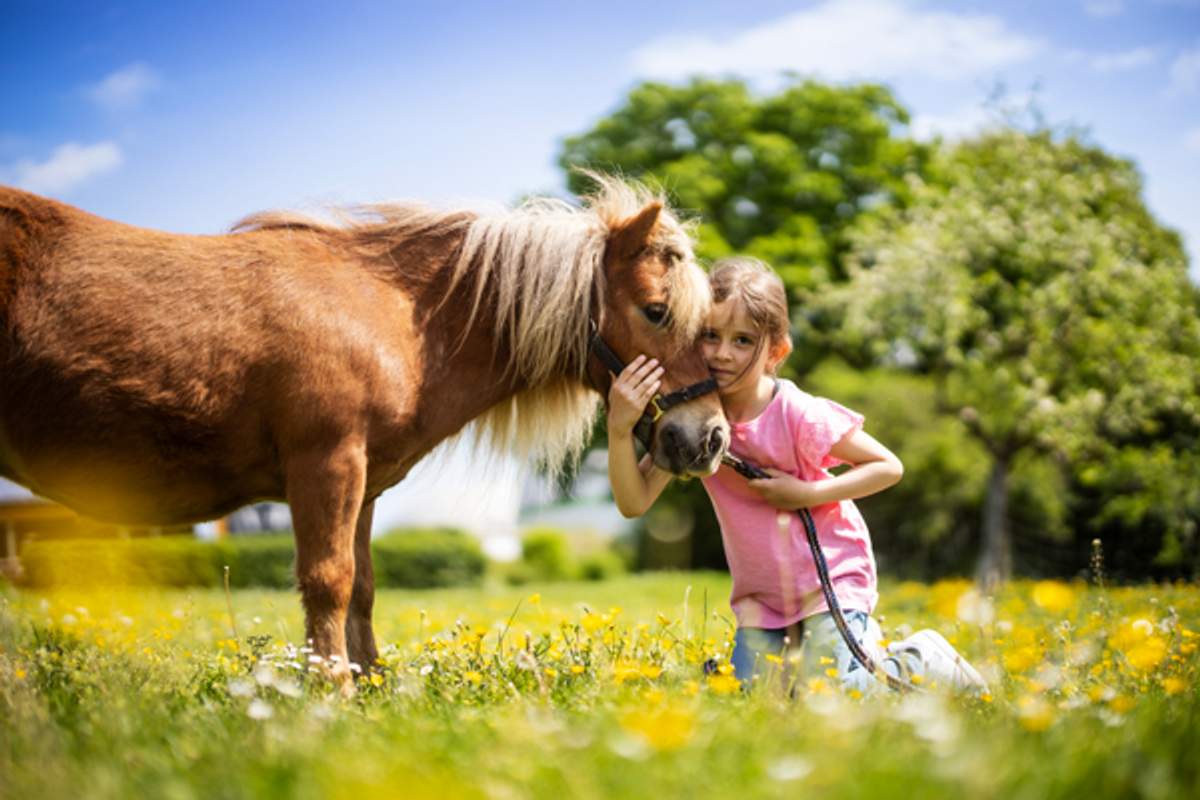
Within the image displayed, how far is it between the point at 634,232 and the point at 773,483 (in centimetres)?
136

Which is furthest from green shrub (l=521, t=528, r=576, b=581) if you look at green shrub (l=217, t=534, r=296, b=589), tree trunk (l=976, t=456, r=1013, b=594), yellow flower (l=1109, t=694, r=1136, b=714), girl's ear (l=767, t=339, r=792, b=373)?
yellow flower (l=1109, t=694, r=1136, b=714)

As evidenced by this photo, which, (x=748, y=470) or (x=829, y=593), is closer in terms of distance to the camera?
(x=829, y=593)

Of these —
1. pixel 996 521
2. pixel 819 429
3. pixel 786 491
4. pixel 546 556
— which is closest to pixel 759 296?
pixel 819 429

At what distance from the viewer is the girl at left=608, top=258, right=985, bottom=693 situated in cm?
395

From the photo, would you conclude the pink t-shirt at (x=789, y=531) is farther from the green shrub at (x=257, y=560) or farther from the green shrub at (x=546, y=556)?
the green shrub at (x=546, y=556)

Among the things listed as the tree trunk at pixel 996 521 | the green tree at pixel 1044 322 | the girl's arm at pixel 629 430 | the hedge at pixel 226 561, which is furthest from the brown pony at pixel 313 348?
the tree trunk at pixel 996 521

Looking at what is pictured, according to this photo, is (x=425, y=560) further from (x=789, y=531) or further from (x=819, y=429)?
(x=819, y=429)

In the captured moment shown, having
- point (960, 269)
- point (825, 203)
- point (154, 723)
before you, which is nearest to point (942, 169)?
point (825, 203)

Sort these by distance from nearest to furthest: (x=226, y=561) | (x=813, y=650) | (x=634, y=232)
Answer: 1. (x=813, y=650)
2. (x=634, y=232)
3. (x=226, y=561)

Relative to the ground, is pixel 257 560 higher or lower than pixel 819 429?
lower

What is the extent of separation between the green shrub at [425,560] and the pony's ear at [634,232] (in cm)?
1609

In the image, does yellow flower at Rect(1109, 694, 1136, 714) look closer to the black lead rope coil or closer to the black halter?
the black lead rope coil

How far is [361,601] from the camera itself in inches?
173

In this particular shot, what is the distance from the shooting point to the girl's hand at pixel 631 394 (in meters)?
4.04
